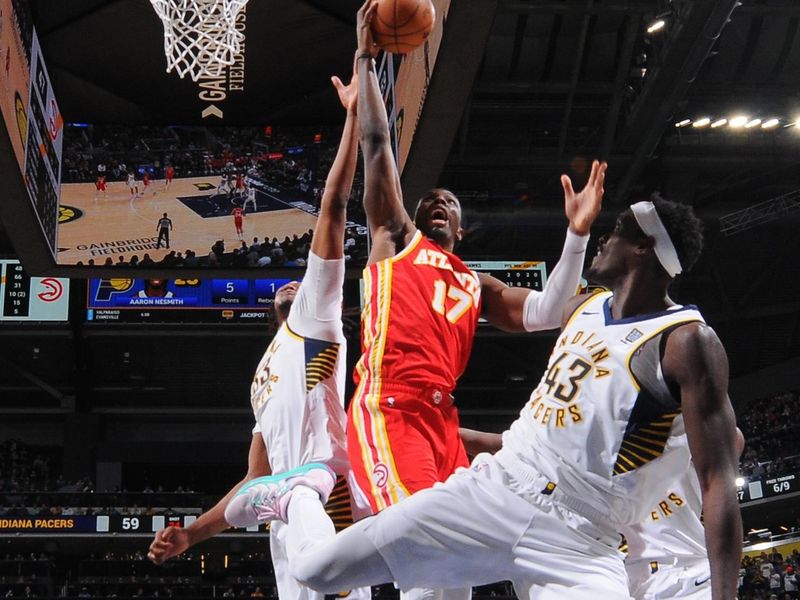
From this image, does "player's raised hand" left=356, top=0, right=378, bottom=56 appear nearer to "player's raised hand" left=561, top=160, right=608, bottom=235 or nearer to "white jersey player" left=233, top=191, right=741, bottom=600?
"player's raised hand" left=561, top=160, right=608, bottom=235

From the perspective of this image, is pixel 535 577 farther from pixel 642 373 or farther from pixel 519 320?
pixel 519 320

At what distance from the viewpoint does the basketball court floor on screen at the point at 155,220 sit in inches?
565

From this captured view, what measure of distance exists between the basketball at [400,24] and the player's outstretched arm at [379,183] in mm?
368

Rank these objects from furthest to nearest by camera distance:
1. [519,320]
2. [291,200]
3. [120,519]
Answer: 1. [120,519]
2. [291,200]
3. [519,320]

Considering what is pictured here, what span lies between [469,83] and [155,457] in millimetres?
20096

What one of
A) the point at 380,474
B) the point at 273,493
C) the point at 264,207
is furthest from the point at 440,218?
the point at 264,207

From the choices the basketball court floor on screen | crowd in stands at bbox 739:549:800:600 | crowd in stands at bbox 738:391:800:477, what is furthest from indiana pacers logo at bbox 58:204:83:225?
crowd in stands at bbox 738:391:800:477

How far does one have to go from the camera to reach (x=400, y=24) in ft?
16.1

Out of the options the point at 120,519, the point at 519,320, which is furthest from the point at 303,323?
the point at 120,519

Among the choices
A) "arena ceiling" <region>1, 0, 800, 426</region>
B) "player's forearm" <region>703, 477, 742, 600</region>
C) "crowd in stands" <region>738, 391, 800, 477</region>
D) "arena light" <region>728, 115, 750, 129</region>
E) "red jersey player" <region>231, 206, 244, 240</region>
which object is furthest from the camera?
"crowd in stands" <region>738, 391, 800, 477</region>

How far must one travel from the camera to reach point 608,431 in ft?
10.3

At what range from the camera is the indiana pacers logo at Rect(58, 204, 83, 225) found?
14320mm

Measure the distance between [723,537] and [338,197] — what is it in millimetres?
2412

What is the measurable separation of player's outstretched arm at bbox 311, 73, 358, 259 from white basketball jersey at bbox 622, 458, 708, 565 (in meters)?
1.73
